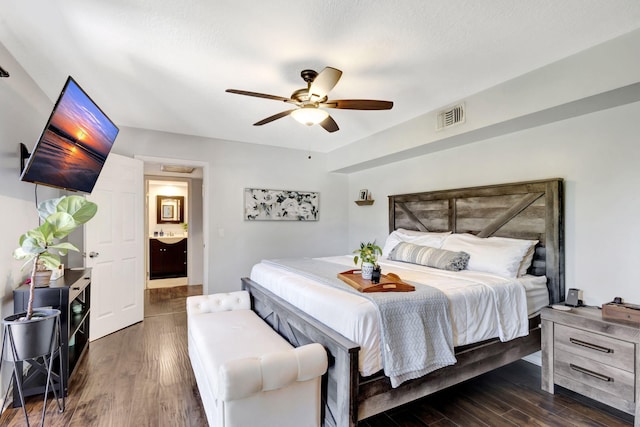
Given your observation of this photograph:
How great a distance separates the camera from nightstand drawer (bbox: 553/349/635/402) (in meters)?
2.08

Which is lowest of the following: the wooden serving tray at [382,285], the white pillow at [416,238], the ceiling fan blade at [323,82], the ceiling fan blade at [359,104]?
the wooden serving tray at [382,285]

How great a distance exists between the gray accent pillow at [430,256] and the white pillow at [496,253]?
10 centimetres

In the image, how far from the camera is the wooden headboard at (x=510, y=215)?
2758mm

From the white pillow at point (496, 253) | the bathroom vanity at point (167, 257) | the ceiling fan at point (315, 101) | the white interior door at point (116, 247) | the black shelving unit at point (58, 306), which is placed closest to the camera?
the black shelving unit at point (58, 306)

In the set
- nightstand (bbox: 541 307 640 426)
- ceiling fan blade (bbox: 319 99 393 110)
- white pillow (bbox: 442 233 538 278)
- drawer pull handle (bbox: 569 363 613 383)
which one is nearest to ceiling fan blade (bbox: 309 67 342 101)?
ceiling fan blade (bbox: 319 99 393 110)

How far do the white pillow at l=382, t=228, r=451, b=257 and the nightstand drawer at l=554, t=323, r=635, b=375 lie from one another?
1356 mm

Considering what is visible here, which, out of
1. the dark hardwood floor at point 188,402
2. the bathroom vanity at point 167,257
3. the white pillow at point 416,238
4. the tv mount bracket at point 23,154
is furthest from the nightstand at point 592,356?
the bathroom vanity at point 167,257

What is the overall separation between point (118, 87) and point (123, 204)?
161 centimetres

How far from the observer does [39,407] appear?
2.23 m

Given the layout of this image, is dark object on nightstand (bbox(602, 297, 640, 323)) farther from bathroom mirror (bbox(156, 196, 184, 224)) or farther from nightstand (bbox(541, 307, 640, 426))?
bathroom mirror (bbox(156, 196, 184, 224))

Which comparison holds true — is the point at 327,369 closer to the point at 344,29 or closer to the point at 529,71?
the point at 344,29

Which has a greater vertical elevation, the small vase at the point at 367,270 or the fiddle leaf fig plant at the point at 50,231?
the fiddle leaf fig plant at the point at 50,231

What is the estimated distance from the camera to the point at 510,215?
10.2 feet

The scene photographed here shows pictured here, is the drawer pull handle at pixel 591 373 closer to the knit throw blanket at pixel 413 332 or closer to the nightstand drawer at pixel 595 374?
the nightstand drawer at pixel 595 374
